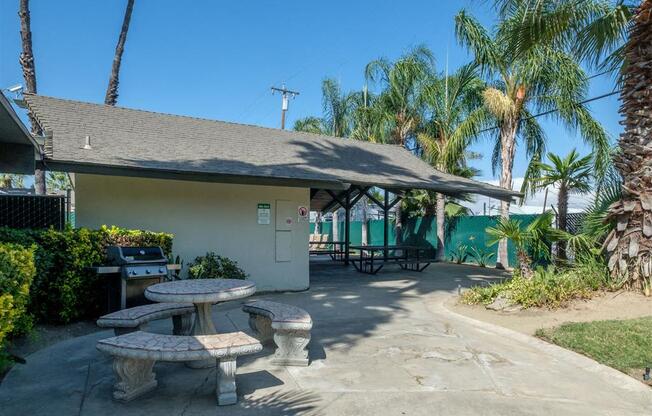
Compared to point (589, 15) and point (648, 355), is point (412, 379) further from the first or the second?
point (589, 15)

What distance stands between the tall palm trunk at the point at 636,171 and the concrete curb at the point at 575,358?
9.13 feet

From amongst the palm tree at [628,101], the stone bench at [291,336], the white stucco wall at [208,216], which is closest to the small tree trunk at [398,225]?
the white stucco wall at [208,216]

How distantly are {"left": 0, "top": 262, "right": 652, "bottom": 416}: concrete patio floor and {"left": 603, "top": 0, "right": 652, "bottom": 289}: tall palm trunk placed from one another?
9.41ft

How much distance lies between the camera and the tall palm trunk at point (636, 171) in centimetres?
738

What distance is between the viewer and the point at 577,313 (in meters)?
6.94

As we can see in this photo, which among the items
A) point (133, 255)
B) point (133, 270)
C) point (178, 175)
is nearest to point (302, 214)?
point (178, 175)

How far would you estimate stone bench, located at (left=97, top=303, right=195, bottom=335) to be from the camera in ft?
15.3

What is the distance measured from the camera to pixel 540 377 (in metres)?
4.54

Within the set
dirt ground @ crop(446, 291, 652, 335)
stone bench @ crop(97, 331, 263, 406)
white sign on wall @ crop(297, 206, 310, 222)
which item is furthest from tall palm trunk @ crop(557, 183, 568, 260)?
stone bench @ crop(97, 331, 263, 406)

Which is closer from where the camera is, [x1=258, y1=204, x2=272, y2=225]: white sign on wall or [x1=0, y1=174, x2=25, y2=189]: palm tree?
[x1=258, y1=204, x2=272, y2=225]: white sign on wall

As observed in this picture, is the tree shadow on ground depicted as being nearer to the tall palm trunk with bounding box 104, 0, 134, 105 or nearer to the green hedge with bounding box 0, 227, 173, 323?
the green hedge with bounding box 0, 227, 173, 323

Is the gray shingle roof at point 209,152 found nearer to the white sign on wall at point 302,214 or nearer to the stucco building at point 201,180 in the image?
the stucco building at point 201,180

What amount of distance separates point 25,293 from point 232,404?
2110 mm

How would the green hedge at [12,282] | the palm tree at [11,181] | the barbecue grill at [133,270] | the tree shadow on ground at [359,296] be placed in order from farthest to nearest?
the palm tree at [11,181] → the barbecue grill at [133,270] → the tree shadow on ground at [359,296] → the green hedge at [12,282]
